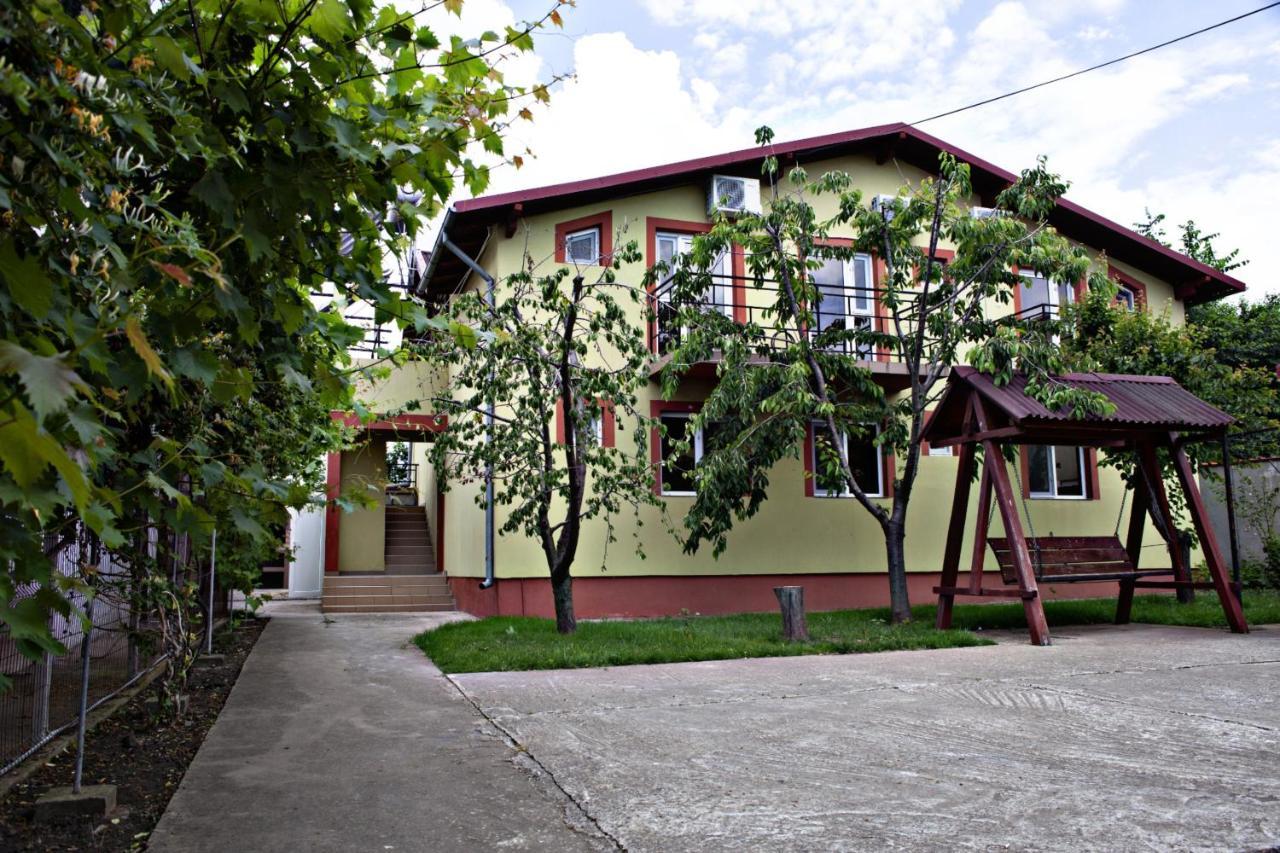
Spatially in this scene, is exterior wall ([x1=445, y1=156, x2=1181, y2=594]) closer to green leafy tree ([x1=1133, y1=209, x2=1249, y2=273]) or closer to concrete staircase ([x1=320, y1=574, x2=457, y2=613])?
concrete staircase ([x1=320, y1=574, x2=457, y2=613])

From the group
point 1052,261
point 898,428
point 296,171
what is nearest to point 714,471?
point 898,428

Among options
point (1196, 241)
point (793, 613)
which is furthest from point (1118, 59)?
point (1196, 241)

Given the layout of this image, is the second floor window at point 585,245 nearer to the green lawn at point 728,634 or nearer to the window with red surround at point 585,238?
the window with red surround at point 585,238

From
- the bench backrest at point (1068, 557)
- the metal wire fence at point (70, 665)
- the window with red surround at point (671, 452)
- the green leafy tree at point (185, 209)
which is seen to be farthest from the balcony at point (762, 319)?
the green leafy tree at point (185, 209)

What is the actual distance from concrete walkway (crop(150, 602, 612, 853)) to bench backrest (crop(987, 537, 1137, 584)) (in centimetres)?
617

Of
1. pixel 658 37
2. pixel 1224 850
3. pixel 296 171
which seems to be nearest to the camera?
pixel 296 171

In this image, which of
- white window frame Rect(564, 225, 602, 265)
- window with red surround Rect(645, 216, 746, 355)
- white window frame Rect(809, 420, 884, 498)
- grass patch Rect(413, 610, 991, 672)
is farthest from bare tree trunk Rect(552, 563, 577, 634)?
white window frame Rect(564, 225, 602, 265)

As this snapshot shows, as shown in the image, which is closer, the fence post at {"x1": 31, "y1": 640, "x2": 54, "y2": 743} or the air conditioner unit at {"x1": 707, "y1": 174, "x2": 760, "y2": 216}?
the fence post at {"x1": 31, "y1": 640, "x2": 54, "y2": 743}

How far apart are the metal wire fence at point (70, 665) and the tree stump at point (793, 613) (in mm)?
5979

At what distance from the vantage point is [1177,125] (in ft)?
30.1

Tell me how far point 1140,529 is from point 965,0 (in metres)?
6.76

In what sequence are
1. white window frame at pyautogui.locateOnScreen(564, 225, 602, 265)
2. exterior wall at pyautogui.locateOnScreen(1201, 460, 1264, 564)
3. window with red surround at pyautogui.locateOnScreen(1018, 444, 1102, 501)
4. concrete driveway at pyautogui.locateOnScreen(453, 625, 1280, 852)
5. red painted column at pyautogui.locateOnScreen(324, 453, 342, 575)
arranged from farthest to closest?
red painted column at pyautogui.locateOnScreen(324, 453, 342, 575) < window with red surround at pyautogui.locateOnScreen(1018, 444, 1102, 501) < exterior wall at pyautogui.locateOnScreen(1201, 460, 1264, 564) < white window frame at pyautogui.locateOnScreen(564, 225, 602, 265) < concrete driveway at pyautogui.locateOnScreen(453, 625, 1280, 852)

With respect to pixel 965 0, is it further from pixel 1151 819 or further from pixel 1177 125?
pixel 1151 819

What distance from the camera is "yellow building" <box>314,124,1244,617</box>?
13398 mm
